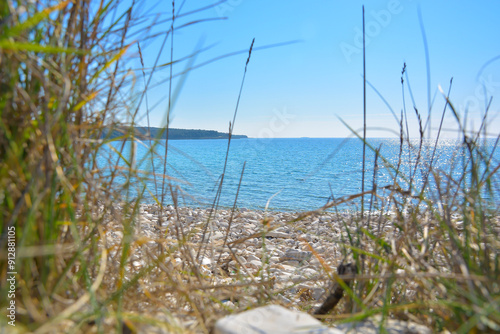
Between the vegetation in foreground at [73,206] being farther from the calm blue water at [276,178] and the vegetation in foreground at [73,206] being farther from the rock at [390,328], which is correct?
the calm blue water at [276,178]

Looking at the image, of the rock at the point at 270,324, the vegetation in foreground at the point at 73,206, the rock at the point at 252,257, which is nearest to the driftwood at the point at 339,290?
the vegetation in foreground at the point at 73,206

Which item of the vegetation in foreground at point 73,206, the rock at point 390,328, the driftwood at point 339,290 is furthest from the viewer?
the driftwood at point 339,290

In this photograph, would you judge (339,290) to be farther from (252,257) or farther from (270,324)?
(252,257)

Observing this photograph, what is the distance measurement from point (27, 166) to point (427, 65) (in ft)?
5.04

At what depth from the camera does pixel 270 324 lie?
97 cm

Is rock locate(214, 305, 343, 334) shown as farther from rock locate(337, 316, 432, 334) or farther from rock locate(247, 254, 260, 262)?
rock locate(247, 254, 260, 262)

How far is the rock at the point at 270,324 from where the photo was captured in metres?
0.92

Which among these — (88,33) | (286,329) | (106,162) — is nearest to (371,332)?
(286,329)

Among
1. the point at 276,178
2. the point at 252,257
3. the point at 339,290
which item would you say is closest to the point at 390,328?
the point at 339,290

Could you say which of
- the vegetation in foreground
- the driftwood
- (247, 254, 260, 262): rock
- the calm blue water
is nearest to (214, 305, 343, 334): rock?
the vegetation in foreground

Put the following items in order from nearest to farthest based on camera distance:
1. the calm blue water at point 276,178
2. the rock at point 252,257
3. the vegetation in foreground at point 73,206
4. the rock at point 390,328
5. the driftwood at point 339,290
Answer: the vegetation in foreground at point 73,206
the rock at point 390,328
the driftwood at point 339,290
the calm blue water at point 276,178
the rock at point 252,257

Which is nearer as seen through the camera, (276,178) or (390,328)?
(390,328)

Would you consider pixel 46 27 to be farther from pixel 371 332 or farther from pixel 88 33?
pixel 371 332

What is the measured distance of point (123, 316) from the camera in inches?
33.3
